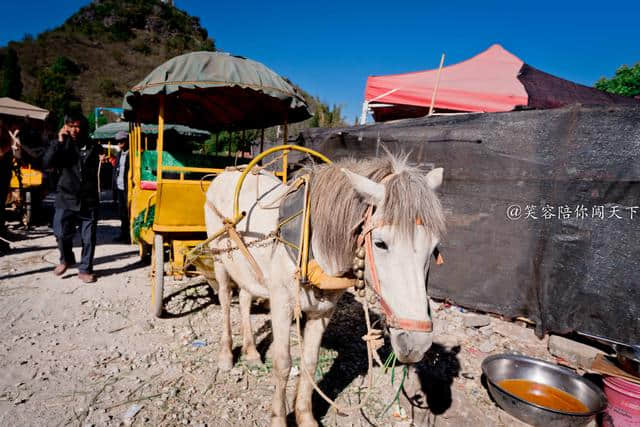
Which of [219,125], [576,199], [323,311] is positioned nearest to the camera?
[323,311]

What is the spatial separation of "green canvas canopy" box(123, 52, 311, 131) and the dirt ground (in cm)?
252

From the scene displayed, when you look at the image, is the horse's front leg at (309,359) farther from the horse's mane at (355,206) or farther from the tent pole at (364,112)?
the tent pole at (364,112)

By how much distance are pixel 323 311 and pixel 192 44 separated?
221 ft

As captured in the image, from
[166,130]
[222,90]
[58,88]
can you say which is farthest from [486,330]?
[58,88]

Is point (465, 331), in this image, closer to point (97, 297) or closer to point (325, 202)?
point (325, 202)

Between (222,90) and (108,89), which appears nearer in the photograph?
(222,90)

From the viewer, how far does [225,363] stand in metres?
3.03

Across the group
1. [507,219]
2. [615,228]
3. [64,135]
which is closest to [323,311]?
[507,219]

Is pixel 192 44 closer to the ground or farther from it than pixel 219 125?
farther from it

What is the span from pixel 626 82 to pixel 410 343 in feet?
67.7

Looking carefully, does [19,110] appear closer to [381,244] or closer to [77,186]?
[77,186]

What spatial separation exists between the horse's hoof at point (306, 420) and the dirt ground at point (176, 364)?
7.7 inches

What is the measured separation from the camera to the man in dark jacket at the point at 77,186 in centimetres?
437

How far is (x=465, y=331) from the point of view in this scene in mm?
4203
